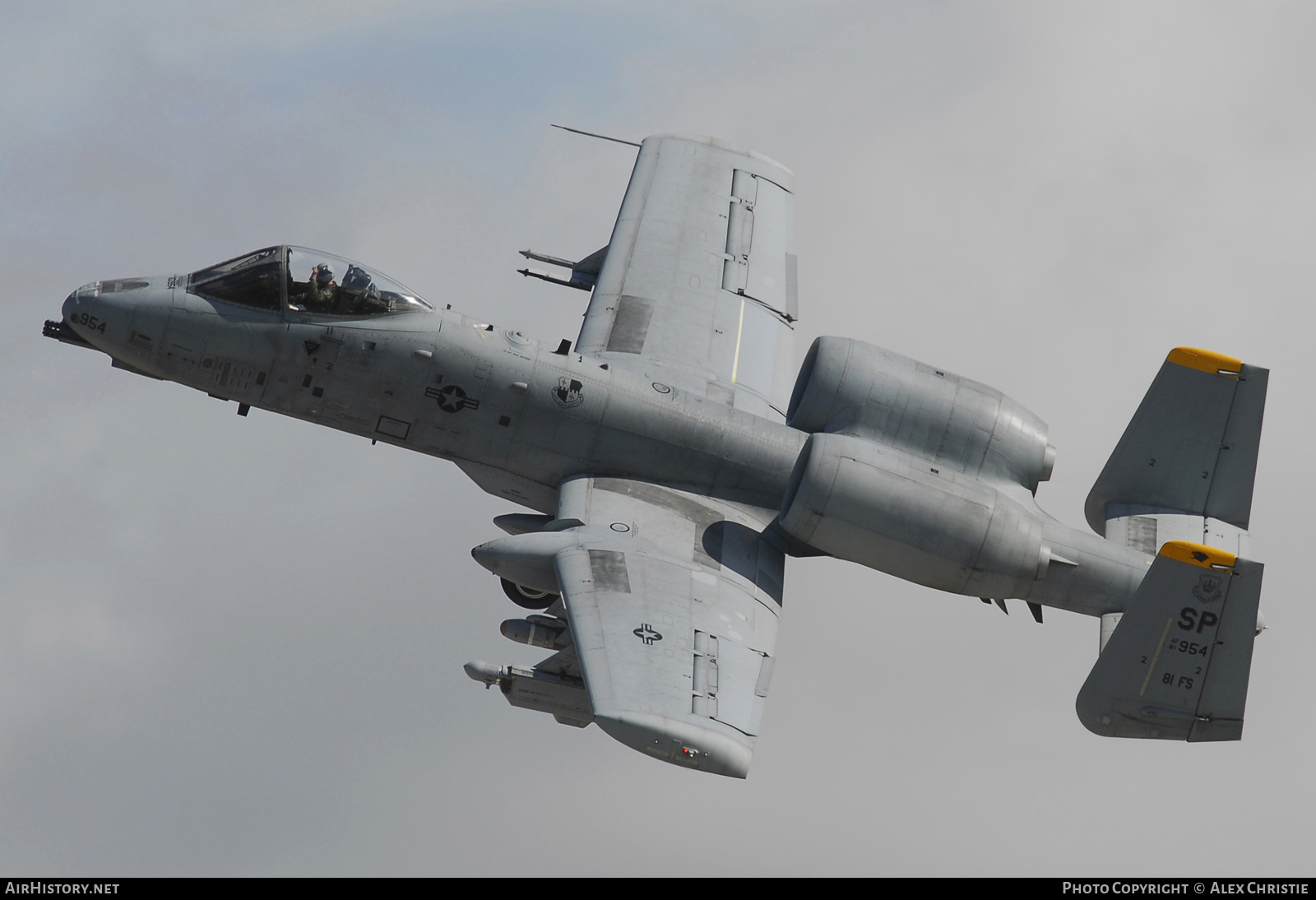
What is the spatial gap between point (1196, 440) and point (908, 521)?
13.9ft

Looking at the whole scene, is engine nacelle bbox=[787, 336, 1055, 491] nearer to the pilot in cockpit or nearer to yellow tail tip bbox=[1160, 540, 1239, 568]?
yellow tail tip bbox=[1160, 540, 1239, 568]

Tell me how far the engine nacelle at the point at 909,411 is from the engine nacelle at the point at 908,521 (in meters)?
0.64

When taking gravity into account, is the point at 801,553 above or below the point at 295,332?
below

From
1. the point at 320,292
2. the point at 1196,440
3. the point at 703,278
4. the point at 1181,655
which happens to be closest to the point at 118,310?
the point at 320,292

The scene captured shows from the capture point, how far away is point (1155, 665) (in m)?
17.3

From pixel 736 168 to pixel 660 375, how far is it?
5321mm

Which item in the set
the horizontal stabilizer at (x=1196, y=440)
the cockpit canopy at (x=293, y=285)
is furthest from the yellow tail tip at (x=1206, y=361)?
the cockpit canopy at (x=293, y=285)

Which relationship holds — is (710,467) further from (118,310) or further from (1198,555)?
(118,310)

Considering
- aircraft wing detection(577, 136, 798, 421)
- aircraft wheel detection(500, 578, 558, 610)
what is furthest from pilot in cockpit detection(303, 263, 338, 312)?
aircraft wheel detection(500, 578, 558, 610)

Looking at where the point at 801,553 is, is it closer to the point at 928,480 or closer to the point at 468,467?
the point at 928,480

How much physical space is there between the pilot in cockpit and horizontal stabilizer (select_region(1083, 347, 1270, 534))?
10.7 meters

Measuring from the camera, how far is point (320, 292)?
18.9m

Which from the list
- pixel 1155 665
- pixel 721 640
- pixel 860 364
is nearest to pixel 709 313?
pixel 860 364

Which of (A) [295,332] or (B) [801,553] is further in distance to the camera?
(B) [801,553]
